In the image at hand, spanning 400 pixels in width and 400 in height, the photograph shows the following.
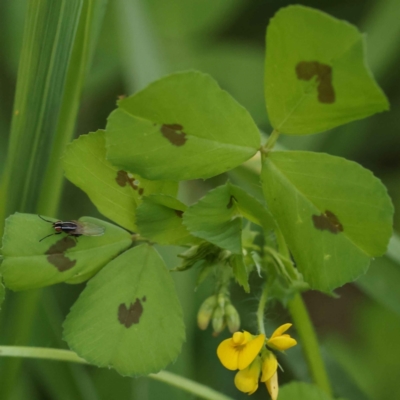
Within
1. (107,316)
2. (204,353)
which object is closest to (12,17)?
(204,353)

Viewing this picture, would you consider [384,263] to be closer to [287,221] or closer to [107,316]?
[287,221]

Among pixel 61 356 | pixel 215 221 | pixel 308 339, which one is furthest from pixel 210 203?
pixel 308 339

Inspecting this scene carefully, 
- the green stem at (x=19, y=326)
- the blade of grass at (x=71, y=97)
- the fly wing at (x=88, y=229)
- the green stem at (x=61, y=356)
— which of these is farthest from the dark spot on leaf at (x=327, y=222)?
the green stem at (x=19, y=326)

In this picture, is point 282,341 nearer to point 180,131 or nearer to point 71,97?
point 180,131

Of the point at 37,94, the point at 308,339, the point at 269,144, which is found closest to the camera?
the point at 269,144

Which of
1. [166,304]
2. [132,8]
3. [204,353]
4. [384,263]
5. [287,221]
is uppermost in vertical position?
[132,8]

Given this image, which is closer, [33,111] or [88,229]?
[88,229]
